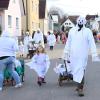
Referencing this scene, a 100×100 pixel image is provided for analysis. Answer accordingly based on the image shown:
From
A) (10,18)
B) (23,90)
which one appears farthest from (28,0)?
(23,90)

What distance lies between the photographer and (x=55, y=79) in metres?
14.1

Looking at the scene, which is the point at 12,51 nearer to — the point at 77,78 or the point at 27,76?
the point at 77,78

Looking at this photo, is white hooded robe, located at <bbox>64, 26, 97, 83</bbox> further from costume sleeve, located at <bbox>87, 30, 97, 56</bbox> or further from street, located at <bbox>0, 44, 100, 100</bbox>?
street, located at <bbox>0, 44, 100, 100</bbox>

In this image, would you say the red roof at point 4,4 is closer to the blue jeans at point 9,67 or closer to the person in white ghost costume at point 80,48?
the blue jeans at point 9,67

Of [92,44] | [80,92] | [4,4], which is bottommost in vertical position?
[80,92]

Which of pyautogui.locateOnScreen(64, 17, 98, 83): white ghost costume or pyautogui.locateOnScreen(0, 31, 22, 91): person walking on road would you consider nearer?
pyautogui.locateOnScreen(64, 17, 98, 83): white ghost costume

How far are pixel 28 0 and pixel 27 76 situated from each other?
36.0m

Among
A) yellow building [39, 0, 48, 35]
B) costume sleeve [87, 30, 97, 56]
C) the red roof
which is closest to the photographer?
costume sleeve [87, 30, 97, 56]

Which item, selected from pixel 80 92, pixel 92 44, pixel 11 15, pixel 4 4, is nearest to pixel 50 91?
pixel 80 92

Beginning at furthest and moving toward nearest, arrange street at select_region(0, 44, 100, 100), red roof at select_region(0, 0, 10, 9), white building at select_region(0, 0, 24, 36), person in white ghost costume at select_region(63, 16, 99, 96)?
white building at select_region(0, 0, 24, 36) < red roof at select_region(0, 0, 10, 9) < person in white ghost costume at select_region(63, 16, 99, 96) < street at select_region(0, 44, 100, 100)

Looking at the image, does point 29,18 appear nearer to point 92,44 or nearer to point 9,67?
point 9,67

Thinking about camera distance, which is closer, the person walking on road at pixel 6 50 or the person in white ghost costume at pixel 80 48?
the person in white ghost costume at pixel 80 48

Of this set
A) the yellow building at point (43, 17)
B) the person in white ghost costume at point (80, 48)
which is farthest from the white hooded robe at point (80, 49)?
the yellow building at point (43, 17)

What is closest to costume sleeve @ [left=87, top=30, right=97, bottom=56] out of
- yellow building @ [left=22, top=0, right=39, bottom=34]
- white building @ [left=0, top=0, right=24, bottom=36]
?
white building @ [left=0, top=0, right=24, bottom=36]
